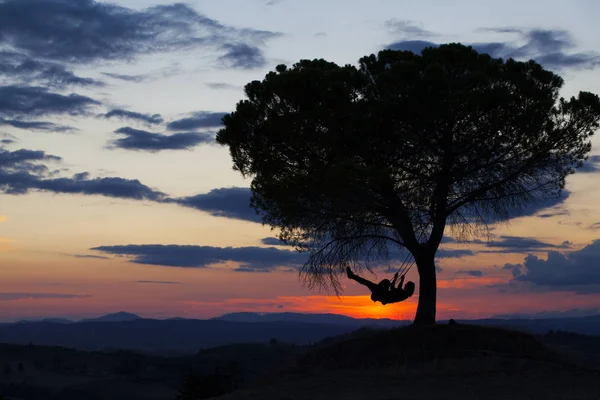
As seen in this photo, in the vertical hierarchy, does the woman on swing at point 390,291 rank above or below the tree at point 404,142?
below

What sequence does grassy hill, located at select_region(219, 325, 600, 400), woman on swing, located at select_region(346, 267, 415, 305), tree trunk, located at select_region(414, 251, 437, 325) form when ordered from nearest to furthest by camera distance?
grassy hill, located at select_region(219, 325, 600, 400) → woman on swing, located at select_region(346, 267, 415, 305) → tree trunk, located at select_region(414, 251, 437, 325)

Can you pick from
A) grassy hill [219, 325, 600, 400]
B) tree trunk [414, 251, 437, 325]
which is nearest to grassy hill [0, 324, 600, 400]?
grassy hill [219, 325, 600, 400]

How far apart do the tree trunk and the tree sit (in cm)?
4

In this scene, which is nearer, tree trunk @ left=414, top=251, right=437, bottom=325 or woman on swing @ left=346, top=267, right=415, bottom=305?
woman on swing @ left=346, top=267, right=415, bottom=305

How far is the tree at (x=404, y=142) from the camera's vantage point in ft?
108

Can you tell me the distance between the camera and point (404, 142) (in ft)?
111

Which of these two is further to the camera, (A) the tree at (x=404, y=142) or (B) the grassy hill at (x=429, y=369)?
(A) the tree at (x=404, y=142)

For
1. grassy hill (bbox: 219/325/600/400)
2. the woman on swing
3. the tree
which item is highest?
the tree

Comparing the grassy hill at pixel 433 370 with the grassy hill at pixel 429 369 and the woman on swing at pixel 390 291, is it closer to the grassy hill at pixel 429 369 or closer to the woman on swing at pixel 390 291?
the grassy hill at pixel 429 369

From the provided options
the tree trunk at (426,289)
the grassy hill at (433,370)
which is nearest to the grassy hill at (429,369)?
the grassy hill at (433,370)

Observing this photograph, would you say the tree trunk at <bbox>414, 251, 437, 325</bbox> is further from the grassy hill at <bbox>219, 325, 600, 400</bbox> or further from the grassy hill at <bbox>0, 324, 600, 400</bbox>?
the grassy hill at <bbox>219, 325, 600, 400</bbox>

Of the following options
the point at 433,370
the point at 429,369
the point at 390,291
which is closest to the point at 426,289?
the point at 390,291

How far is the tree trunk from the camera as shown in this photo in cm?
3341

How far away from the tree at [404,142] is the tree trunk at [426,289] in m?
0.04
